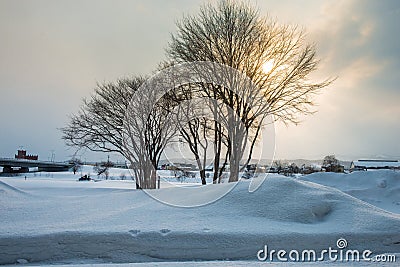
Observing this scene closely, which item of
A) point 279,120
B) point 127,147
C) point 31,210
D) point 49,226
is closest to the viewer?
point 49,226

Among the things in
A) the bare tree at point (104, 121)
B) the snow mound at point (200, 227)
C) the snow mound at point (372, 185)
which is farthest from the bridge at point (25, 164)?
the snow mound at point (200, 227)

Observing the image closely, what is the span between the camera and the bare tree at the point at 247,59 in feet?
43.2

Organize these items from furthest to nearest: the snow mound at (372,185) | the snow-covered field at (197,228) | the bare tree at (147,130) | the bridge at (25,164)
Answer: the bridge at (25,164) < the bare tree at (147,130) < the snow mound at (372,185) < the snow-covered field at (197,228)

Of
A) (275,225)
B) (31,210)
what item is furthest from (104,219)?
(275,225)

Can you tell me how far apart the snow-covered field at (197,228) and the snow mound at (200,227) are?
0.01 meters

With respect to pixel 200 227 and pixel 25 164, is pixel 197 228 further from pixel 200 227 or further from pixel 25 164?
pixel 25 164

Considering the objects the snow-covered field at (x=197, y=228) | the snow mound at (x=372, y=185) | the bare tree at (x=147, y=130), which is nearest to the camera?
the snow-covered field at (x=197, y=228)

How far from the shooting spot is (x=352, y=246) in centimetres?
477

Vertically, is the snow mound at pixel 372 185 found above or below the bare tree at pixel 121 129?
below

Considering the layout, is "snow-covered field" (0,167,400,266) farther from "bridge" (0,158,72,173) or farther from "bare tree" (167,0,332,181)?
"bridge" (0,158,72,173)

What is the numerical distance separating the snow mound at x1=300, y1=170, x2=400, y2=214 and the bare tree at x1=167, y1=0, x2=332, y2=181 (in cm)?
456

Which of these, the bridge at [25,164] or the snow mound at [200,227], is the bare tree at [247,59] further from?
the bridge at [25,164]

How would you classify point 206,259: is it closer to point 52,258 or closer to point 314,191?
point 52,258

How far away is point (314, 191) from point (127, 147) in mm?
11439
